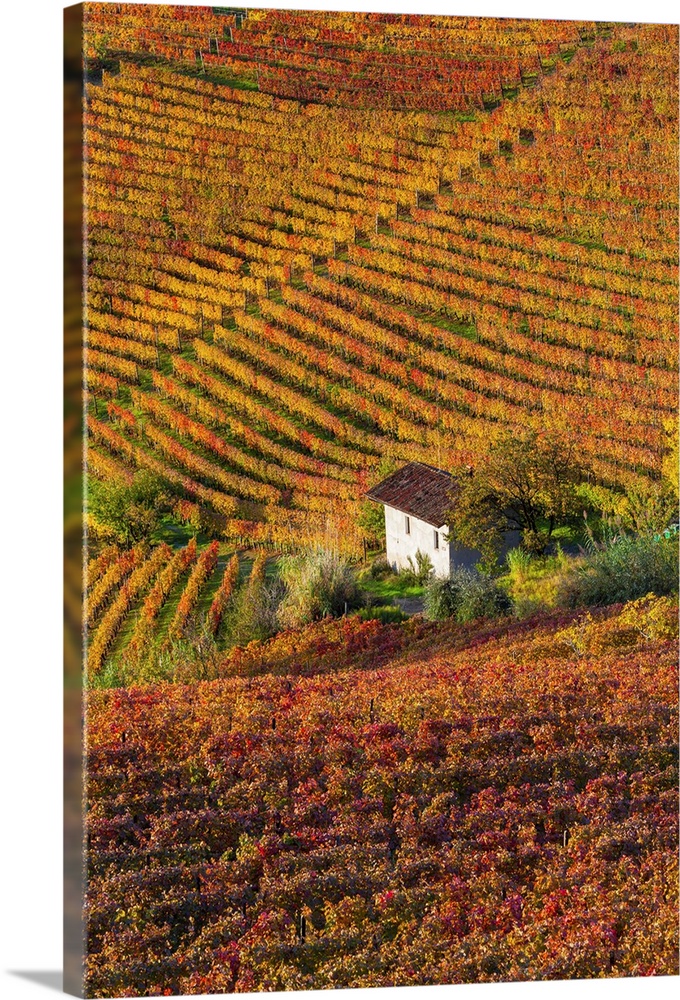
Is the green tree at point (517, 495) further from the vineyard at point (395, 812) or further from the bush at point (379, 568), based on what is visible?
the vineyard at point (395, 812)

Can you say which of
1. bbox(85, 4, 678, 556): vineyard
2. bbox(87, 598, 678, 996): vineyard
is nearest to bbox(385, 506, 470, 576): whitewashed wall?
bbox(85, 4, 678, 556): vineyard

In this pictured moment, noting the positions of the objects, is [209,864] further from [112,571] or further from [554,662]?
[554,662]

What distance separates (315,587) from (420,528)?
2.08 ft

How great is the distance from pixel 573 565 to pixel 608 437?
2.32 feet

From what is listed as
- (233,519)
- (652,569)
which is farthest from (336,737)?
(652,569)

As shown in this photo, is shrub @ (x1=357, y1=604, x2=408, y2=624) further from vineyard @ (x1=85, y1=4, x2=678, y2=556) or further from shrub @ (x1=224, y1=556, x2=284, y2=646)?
shrub @ (x1=224, y1=556, x2=284, y2=646)

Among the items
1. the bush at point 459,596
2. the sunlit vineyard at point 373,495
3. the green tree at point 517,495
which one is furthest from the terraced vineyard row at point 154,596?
the green tree at point 517,495

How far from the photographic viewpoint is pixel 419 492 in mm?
8555

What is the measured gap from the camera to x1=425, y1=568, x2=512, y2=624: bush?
8.49 m

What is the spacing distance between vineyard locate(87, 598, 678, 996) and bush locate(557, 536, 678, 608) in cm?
11

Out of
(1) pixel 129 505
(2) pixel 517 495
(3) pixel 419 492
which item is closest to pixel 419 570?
(3) pixel 419 492

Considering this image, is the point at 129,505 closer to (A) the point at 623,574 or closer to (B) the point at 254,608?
(B) the point at 254,608

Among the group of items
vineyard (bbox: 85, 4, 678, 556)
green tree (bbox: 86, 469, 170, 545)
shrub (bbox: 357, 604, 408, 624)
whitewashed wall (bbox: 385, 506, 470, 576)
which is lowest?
shrub (bbox: 357, 604, 408, 624)

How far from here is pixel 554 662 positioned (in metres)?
8.91
